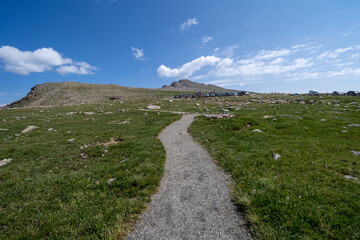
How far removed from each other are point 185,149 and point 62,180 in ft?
26.9

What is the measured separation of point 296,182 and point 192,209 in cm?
504

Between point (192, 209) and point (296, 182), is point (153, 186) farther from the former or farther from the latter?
point (296, 182)

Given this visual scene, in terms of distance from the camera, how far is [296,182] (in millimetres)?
6918

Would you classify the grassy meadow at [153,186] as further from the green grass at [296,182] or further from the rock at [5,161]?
the rock at [5,161]

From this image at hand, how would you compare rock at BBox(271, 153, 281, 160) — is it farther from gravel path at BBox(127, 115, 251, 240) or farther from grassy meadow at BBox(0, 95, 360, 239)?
gravel path at BBox(127, 115, 251, 240)

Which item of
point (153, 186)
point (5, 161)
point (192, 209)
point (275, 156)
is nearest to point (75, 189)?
point (153, 186)

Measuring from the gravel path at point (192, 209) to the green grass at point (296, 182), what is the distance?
2.16 ft

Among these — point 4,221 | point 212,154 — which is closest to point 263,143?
point 212,154

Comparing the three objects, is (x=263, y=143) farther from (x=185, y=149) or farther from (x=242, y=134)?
(x=185, y=149)

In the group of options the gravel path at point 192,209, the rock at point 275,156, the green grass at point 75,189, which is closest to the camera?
the gravel path at point 192,209

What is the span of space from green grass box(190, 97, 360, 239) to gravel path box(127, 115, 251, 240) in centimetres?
66

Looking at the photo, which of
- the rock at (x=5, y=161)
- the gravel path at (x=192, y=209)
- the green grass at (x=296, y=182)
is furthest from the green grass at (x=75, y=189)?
the green grass at (x=296, y=182)

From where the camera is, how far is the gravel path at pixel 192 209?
4863 mm

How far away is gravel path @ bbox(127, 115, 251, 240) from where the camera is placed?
4863mm
